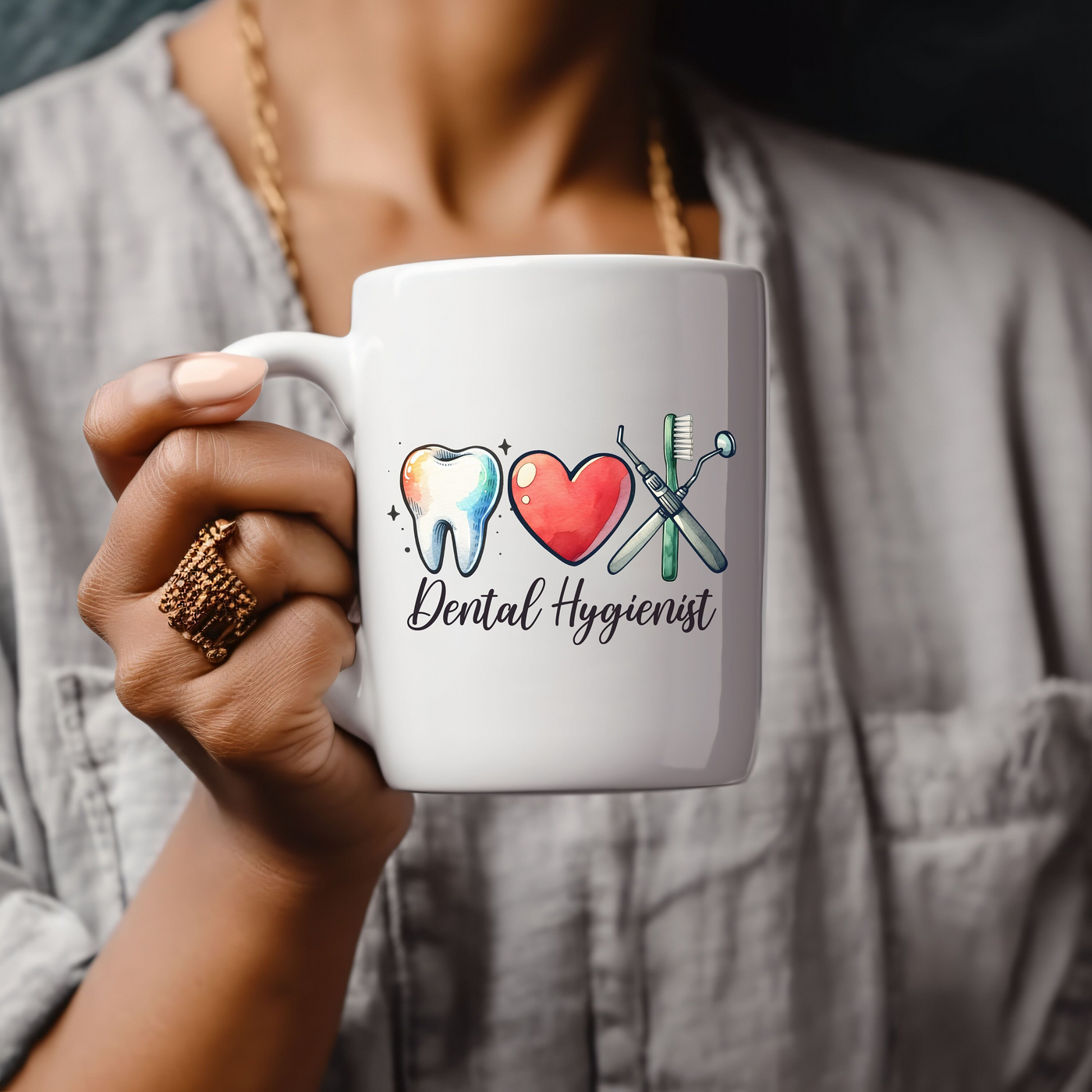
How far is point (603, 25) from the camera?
3.43 ft

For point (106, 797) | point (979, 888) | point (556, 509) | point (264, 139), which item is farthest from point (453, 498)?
point (979, 888)

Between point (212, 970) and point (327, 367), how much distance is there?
1.14 ft

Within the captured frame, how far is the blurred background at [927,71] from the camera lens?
3.99 feet

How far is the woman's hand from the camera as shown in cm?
50

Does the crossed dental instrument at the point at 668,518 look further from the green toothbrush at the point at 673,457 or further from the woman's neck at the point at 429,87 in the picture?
the woman's neck at the point at 429,87

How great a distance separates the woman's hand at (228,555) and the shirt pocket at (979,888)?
2.03 ft

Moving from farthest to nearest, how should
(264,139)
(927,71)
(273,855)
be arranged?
1. (927,71)
2. (264,139)
3. (273,855)

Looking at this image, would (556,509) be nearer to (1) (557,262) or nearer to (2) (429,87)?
(1) (557,262)

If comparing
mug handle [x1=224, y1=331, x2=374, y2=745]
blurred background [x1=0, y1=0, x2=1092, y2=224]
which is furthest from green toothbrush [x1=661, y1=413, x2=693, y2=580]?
blurred background [x1=0, y1=0, x2=1092, y2=224]

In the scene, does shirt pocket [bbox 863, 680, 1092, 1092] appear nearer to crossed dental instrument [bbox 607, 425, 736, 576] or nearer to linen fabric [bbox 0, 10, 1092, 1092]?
linen fabric [bbox 0, 10, 1092, 1092]

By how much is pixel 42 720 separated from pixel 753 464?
57 cm

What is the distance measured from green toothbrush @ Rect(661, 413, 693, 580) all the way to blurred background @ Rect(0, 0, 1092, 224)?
0.95 metres

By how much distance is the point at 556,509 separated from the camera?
1.53ft

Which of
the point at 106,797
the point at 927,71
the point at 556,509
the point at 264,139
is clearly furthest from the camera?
the point at 927,71
